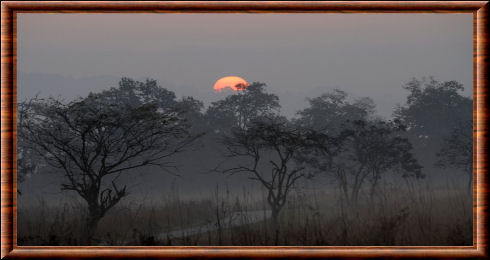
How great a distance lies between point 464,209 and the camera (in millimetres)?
7301

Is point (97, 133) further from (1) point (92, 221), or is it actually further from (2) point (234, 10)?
(2) point (234, 10)

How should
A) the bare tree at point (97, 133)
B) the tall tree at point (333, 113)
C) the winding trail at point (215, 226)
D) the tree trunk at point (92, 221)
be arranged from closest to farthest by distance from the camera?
the tree trunk at point (92, 221)
the winding trail at point (215, 226)
the bare tree at point (97, 133)
the tall tree at point (333, 113)

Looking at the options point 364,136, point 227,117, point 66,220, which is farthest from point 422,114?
point 66,220

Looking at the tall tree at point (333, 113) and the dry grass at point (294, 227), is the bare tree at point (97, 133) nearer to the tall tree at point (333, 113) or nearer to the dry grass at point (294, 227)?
the dry grass at point (294, 227)

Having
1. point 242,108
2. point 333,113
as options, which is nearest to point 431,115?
point 333,113

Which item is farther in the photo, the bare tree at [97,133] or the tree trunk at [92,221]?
the bare tree at [97,133]

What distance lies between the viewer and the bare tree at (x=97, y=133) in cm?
923

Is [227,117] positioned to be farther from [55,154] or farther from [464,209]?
[464,209]

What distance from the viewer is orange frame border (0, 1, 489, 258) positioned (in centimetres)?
581

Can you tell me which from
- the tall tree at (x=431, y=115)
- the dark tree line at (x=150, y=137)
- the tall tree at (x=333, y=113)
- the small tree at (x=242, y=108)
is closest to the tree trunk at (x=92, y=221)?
the dark tree line at (x=150, y=137)

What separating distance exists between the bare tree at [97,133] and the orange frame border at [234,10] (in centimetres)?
282

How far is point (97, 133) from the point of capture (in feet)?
33.0

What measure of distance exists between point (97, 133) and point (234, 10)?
523cm
